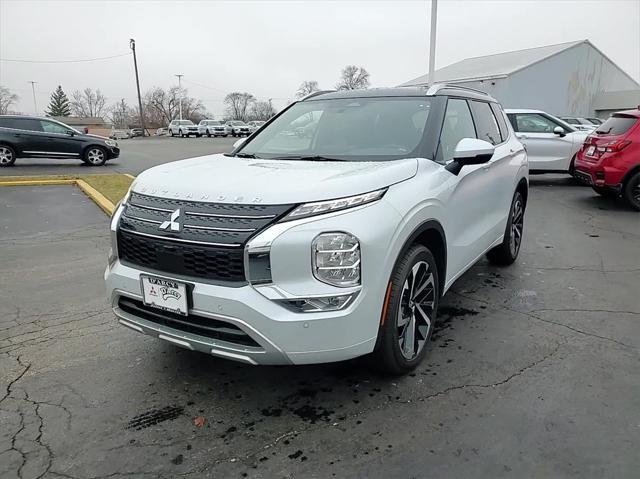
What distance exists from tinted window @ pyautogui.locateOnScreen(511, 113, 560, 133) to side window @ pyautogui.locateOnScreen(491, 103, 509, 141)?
738 centimetres

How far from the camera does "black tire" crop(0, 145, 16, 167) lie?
15.2m

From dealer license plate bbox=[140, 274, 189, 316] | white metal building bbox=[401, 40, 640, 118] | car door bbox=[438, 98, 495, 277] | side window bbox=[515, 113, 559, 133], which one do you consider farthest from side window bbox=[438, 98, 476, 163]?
white metal building bbox=[401, 40, 640, 118]

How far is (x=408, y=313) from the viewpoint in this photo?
3.07 m

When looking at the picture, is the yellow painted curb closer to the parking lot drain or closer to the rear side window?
the parking lot drain

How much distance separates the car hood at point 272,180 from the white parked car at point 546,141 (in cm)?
998

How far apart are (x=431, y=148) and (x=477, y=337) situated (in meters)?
1.44

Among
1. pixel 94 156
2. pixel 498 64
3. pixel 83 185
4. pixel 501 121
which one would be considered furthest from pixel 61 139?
pixel 498 64

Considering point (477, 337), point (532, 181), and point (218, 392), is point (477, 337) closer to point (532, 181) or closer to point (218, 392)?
point (218, 392)

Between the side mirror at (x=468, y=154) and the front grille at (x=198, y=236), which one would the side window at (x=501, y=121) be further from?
the front grille at (x=198, y=236)

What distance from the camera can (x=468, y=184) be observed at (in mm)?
3826

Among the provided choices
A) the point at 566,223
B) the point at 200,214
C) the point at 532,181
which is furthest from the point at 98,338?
the point at 532,181

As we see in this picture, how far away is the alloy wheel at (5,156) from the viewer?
15250mm

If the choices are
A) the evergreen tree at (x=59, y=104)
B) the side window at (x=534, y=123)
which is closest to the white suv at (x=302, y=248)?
the side window at (x=534, y=123)

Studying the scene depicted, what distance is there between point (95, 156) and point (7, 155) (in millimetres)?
2491
